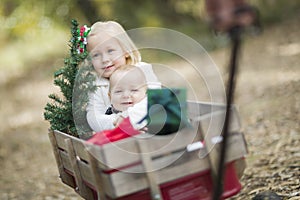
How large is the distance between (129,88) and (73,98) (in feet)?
1.71

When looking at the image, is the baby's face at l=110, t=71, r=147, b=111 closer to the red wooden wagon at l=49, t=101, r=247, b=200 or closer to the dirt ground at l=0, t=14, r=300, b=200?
the red wooden wagon at l=49, t=101, r=247, b=200

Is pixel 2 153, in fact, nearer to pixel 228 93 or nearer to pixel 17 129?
pixel 17 129

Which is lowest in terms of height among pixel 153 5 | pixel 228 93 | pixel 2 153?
pixel 228 93

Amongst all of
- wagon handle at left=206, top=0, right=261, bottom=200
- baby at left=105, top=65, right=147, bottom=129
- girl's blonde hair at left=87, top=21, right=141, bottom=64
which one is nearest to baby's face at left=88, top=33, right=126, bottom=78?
girl's blonde hair at left=87, top=21, right=141, bottom=64

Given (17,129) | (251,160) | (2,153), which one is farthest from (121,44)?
(17,129)

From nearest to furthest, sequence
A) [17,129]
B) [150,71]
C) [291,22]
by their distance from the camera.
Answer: [150,71] → [17,129] → [291,22]

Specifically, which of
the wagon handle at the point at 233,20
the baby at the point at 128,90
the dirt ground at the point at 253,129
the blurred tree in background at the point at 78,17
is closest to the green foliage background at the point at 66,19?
the blurred tree in background at the point at 78,17

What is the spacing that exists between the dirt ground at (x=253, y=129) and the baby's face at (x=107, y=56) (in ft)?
5.05

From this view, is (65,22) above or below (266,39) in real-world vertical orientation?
above

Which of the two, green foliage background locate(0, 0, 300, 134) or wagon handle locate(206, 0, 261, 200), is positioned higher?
green foliage background locate(0, 0, 300, 134)

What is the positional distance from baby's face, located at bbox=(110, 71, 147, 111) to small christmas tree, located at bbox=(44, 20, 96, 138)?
33 centimetres

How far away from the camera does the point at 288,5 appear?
14.1 metres

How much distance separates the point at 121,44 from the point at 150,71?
0.28m

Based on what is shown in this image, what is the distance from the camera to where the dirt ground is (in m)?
4.78
